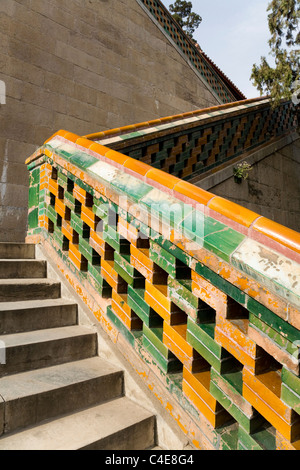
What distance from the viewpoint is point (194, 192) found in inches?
66.2

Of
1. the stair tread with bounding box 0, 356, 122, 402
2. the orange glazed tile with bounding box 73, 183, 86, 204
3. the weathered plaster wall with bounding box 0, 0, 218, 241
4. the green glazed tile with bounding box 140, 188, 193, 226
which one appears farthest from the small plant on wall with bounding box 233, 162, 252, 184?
the stair tread with bounding box 0, 356, 122, 402

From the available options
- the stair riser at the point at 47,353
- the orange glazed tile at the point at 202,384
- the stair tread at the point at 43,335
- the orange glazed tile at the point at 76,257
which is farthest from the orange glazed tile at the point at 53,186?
the orange glazed tile at the point at 202,384

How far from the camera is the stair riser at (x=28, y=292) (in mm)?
2443

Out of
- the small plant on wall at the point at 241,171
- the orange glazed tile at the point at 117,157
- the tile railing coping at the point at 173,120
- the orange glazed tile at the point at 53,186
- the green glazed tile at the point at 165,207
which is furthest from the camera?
the small plant on wall at the point at 241,171

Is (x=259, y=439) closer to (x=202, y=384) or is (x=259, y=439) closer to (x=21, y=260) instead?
(x=202, y=384)

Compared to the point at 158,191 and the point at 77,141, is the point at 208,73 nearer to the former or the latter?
the point at 77,141

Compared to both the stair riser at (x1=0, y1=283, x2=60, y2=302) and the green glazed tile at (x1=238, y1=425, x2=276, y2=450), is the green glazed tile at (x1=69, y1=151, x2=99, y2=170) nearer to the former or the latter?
the stair riser at (x1=0, y1=283, x2=60, y2=302)

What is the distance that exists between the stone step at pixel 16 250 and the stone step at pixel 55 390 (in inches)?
52.0

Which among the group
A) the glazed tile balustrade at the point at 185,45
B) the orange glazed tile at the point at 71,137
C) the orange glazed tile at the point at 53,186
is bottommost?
the orange glazed tile at the point at 53,186

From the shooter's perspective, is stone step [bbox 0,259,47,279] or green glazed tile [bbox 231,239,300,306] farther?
stone step [bbox 0,259,47,279]

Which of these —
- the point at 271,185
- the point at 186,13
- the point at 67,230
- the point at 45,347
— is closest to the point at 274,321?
the point at 45,347

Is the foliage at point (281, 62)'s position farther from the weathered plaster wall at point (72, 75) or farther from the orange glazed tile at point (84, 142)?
the orange glazed tile at point (84, 142)

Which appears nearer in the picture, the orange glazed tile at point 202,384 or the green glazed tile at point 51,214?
the orange glazed tile at point 202,384

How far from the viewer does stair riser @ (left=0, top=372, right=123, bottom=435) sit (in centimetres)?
160
